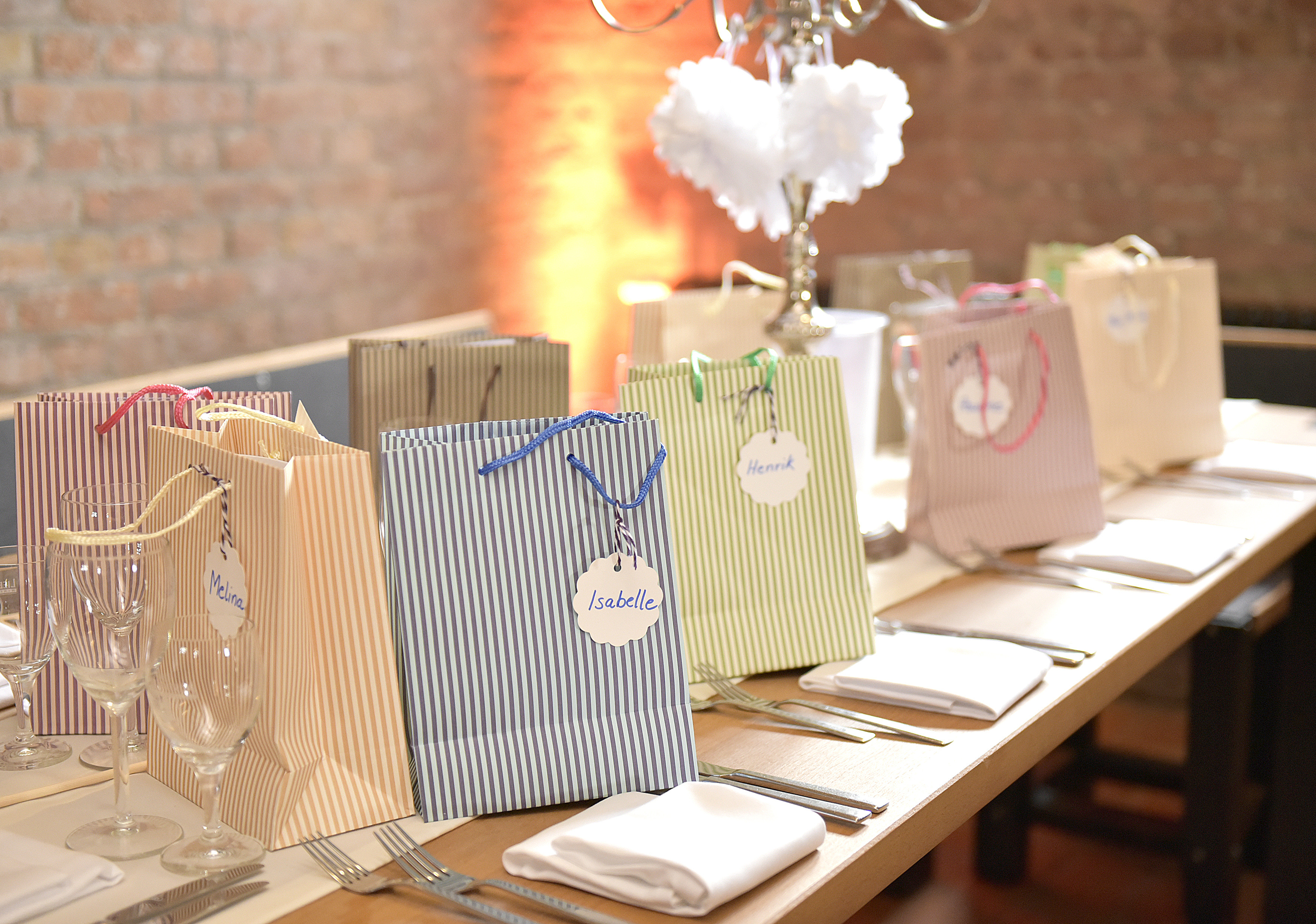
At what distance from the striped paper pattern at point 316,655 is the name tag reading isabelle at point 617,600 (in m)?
0.14

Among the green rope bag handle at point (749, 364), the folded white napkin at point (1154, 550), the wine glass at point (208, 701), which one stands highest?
the green rope bag handle at point (749, 364)

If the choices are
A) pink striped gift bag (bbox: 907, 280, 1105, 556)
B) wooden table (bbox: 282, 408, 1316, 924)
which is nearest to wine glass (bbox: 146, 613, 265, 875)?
wooden table (bbox: 282, 408, 1316, 924)

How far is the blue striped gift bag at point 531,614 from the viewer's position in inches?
36.4

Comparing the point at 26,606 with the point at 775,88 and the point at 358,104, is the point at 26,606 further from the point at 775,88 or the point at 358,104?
the point at 358,104

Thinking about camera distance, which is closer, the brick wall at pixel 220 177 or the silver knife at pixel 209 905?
the silver knife at pixel 209 905

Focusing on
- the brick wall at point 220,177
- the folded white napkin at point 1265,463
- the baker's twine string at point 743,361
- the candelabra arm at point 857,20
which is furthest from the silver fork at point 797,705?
the brick wall at point 220,177

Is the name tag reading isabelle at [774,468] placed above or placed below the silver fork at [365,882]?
above

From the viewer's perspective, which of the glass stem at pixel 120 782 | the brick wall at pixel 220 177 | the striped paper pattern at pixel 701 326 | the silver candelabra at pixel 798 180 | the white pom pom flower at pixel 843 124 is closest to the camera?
the glass stem at pixel 120 782

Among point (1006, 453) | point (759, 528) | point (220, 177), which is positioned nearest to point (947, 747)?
point (759, 528)

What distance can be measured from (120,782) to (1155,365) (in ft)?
5.05

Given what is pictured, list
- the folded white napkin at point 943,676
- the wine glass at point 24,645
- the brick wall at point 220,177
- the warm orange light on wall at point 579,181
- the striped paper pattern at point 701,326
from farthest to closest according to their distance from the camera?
the warm orange light on wall at point 579,181 → the brick wall at point 220,177 → the striped paper pattern at point 701,326 → the folded white napkin at point 943,676 → the wine glass at point 24,645

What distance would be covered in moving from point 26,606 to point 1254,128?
285 centimetres

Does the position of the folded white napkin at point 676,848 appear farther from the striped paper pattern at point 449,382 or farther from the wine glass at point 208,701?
the striped paper pattern at point 449,382

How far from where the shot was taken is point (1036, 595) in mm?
1438
